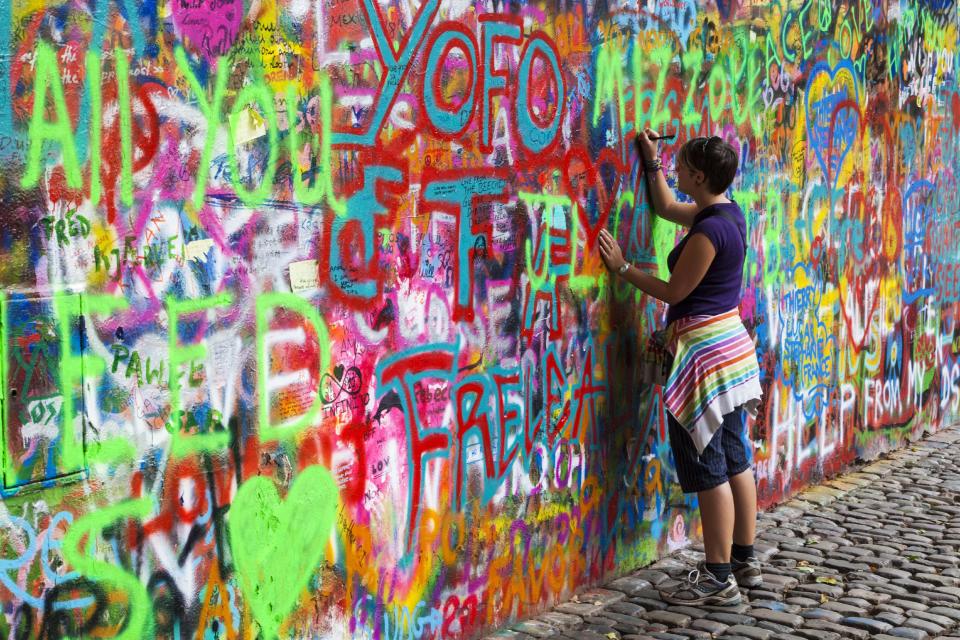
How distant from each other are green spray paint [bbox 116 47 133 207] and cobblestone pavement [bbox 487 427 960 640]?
2482mm

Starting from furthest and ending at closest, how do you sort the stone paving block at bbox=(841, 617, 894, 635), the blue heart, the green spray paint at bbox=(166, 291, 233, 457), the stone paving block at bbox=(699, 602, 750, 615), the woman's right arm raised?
the blue heart → the woman's right arm raised → the stone paving block at bbox=(699, 602, 750, 615) → the stone paving block at bbox=(841, 617, 894, 635) → the green spray paint at bbox=(166, 291, 233, 457)

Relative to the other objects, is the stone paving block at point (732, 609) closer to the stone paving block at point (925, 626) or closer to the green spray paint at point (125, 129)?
the stone paving block at point (925, 626)

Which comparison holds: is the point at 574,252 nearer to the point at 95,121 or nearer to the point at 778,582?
the point at 778,582

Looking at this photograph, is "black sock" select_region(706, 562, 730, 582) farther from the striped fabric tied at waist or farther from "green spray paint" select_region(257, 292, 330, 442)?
"green spray paint" select_region(257, 292, 330, 442)

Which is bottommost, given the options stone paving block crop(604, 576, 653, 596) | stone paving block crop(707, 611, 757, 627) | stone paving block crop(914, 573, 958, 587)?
stone paving block crop(914, 573, 958, 587)

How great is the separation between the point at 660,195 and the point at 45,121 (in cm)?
328

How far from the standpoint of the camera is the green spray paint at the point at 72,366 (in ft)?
9.69

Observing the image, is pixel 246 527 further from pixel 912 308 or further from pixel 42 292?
pixel 912 308

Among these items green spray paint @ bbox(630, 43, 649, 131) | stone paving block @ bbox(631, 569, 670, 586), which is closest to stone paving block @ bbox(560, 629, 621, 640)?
stone paving block @ bbox(631, 569, 670, 586)

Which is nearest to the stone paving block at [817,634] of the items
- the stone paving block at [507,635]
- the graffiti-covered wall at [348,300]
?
the graffiti-covered wall at [348,300]

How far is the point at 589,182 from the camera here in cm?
508

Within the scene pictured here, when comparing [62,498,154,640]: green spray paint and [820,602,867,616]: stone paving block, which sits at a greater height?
[62,498,154,640]: green spray paint

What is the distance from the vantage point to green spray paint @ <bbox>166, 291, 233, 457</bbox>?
3271 millimetres

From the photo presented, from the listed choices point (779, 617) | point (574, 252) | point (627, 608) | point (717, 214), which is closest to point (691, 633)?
point (627, 608)
